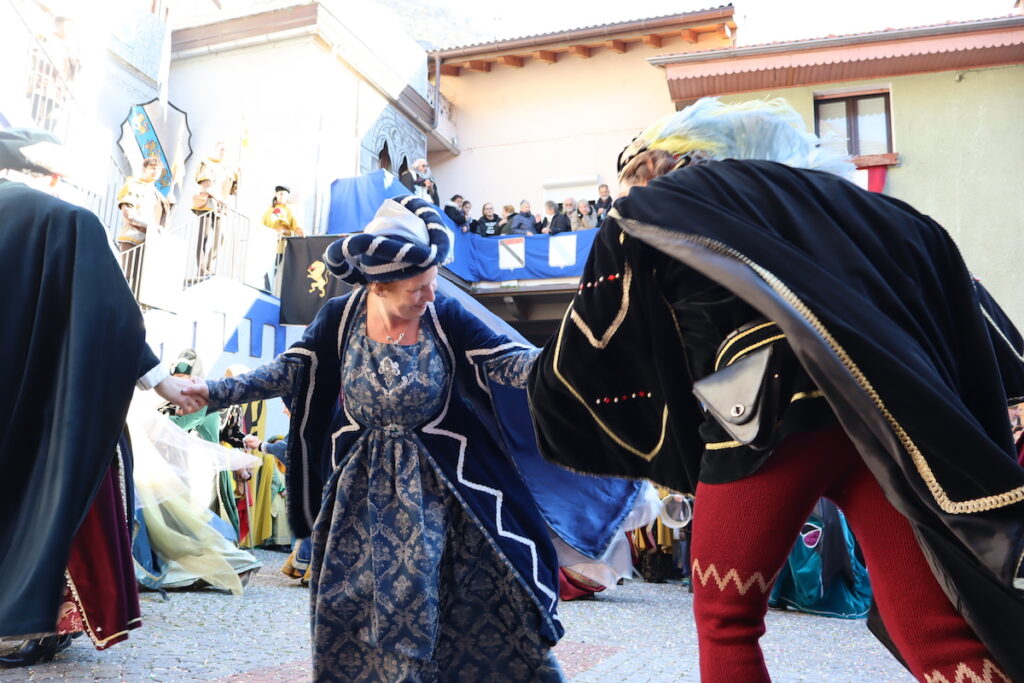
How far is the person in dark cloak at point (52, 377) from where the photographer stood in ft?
8.65

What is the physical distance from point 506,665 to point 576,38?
653 inches

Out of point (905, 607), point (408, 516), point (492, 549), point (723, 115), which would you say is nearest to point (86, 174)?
point (408, 516)

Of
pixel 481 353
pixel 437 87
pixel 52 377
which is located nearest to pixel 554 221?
pixel 437 87

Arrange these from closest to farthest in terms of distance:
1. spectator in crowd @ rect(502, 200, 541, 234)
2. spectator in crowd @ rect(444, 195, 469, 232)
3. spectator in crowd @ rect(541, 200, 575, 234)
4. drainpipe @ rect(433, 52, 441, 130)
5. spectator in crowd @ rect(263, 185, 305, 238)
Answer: spectator in crowd @ rect(263, 185, 305, 238)
spectator in crowd @ rect(541, 200, 575, 234)
spectator in crowd @ rect(444, 195, 469, 232)
spectator in crowd @ rect(502, 200, 541, 234)
drainpipe @ rect(433, 52, 441, 130)

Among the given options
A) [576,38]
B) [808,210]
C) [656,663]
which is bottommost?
[656,663]

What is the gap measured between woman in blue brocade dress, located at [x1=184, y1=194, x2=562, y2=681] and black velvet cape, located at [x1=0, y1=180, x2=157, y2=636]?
1.11 feet

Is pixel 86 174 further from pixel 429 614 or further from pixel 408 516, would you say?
pixel 429 614

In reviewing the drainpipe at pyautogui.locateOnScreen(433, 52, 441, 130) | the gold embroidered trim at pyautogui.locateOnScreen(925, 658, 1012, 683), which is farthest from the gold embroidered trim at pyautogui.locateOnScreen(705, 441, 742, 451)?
the drainpipe at pyautogui.locateOnScreen(433, 52, 441, 130)

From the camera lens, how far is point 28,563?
8.61 ft

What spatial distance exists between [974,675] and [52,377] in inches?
104

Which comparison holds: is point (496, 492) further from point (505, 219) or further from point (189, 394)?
point (505, 219)

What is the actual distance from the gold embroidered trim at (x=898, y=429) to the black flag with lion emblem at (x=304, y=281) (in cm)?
1177

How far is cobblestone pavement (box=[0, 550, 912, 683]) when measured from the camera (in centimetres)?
364

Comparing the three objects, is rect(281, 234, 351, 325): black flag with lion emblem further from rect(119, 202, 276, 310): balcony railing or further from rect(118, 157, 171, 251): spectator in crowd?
rect(118, 157, 171, 251): spectator in crowd
